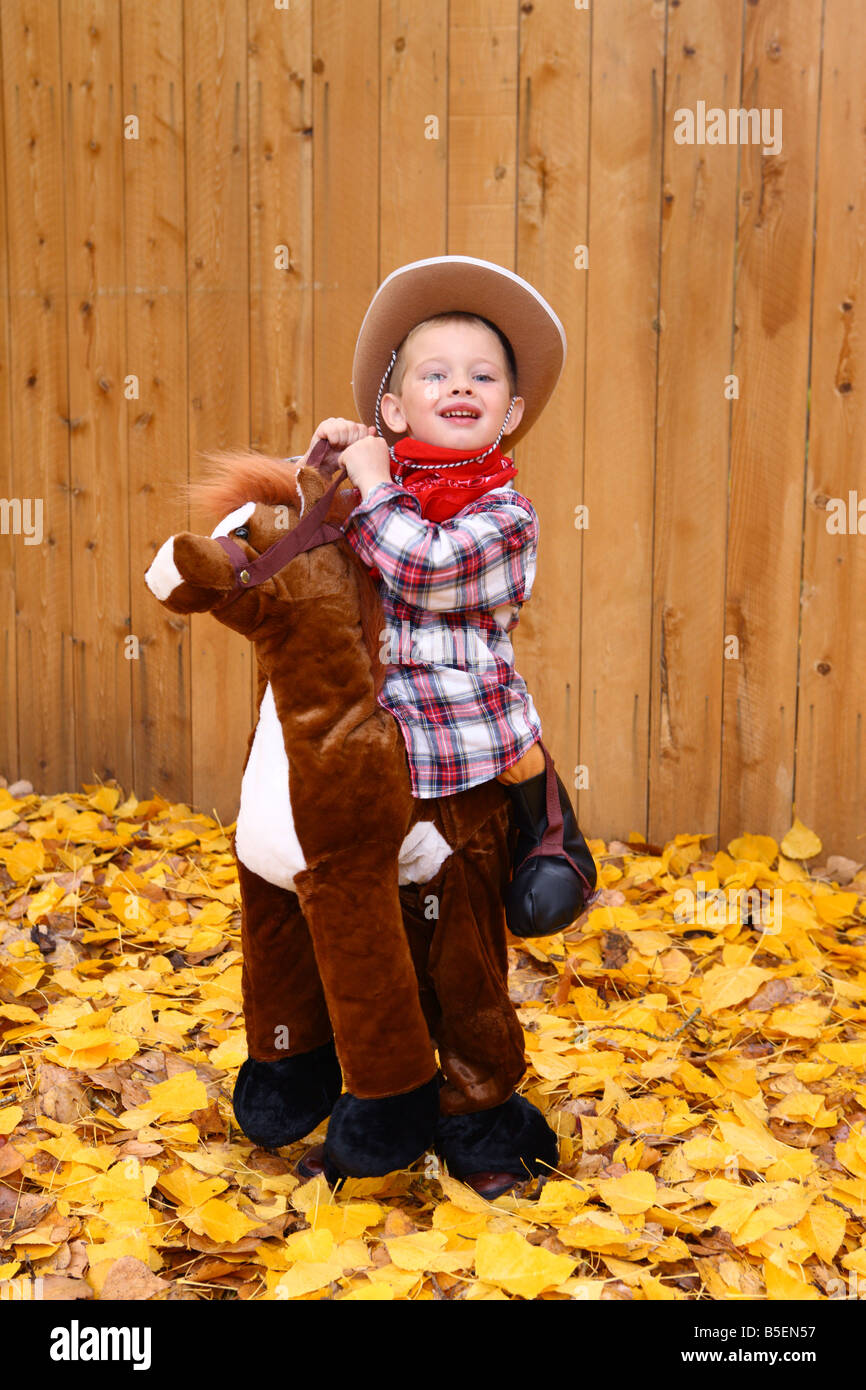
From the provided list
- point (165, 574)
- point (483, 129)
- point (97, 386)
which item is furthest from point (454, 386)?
point (97, 386)

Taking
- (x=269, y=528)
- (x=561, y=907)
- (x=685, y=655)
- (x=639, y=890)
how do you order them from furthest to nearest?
(x=685, y=655) → (x=639, y=890) → (x=561, y=907) → (x=269, y=528)

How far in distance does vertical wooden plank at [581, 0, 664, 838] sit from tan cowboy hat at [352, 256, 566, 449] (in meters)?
1.42

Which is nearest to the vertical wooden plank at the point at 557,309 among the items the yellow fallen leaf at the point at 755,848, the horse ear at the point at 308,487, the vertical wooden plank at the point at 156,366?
the yellow fallen leaf at the point at 755,848

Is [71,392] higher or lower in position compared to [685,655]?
higher

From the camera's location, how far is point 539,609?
132 inches

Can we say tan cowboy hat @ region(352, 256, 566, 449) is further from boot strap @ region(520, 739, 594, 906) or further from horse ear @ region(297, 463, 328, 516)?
boot strap @ region(520, 739, 594, 906)

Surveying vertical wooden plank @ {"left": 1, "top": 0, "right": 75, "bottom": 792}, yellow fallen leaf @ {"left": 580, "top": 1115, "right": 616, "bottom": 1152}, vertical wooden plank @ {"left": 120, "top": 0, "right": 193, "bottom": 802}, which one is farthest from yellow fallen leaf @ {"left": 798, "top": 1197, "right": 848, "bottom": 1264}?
vertical wooden plank @ {"left": 1, "top": 0, "right": 75, "bottom": 792}

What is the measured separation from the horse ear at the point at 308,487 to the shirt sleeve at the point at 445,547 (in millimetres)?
60

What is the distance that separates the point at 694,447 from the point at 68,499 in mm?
2009

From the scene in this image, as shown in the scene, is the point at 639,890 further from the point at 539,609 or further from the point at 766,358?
the point at 766,358

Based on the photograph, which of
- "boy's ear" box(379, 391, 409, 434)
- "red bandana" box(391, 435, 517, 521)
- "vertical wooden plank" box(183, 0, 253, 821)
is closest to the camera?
"red bandana" box(391, 435, 517, 521)

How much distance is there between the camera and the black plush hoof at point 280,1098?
6.12 feet

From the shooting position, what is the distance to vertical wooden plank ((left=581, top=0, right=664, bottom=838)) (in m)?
3.17

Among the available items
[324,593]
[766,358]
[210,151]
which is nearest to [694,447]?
[766,358]
